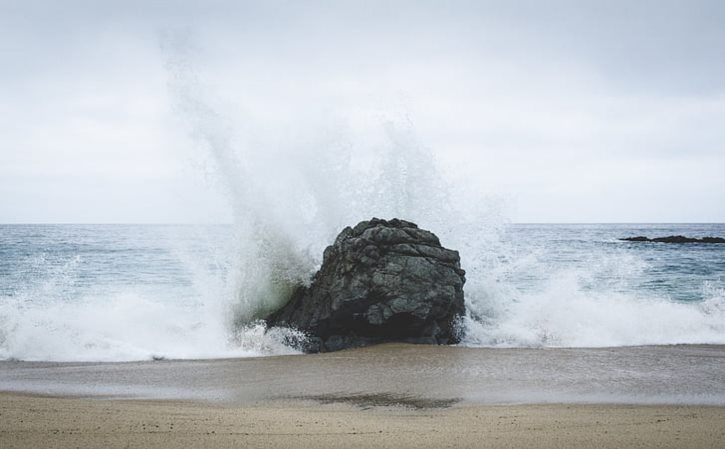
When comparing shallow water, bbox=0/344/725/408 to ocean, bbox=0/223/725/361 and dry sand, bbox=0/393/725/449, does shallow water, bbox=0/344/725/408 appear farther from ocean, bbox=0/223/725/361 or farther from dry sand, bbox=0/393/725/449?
ocean, bbox=0/223/725/361

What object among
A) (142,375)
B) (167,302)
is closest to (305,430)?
(142,375)

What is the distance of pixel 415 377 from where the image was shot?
8.51m

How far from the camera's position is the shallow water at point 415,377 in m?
7.39

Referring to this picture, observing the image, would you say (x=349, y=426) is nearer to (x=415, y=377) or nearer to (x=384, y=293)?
(x=415, y=377)

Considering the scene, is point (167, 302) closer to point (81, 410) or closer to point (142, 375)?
point (142, 375)

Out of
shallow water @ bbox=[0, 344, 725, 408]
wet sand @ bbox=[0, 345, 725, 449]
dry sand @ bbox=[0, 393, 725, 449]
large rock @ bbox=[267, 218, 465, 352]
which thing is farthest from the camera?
large rock @ bbox=[267, 218, 465, 352]

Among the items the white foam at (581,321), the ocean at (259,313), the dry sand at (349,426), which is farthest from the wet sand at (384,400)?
the white foam at (581,321)

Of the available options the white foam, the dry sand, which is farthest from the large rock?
the dry sand

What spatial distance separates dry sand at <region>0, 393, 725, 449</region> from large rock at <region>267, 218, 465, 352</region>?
4.80 m

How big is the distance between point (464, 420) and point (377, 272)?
6.04 meters

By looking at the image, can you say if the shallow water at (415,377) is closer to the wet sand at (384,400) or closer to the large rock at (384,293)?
the wet sand at (384,400)

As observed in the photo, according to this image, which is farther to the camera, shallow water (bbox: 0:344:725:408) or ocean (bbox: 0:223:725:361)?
ocean (bbox: 0:223:725:361)

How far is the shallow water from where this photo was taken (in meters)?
7.39

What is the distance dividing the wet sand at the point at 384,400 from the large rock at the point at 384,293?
0.72 m
